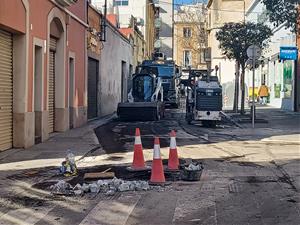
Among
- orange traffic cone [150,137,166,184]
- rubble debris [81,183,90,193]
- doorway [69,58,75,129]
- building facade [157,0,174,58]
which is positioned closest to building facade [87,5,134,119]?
doorway [69,58,75,129]

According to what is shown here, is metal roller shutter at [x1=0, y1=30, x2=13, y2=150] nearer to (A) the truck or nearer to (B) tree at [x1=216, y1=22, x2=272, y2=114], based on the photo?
(A) the truck

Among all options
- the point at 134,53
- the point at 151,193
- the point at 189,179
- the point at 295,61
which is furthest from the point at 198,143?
the point at 134,53

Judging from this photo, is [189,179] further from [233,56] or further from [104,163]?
[233,56]

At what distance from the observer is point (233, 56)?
29406mm

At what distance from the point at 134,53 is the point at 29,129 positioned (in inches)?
1380

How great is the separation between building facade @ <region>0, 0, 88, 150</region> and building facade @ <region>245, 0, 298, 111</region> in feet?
41.3

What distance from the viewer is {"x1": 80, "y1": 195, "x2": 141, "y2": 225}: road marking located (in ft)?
24.6

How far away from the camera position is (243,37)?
93.1 ft

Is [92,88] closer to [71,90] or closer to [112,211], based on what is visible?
[71,90]

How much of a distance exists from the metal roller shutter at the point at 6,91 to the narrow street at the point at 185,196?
1117mm

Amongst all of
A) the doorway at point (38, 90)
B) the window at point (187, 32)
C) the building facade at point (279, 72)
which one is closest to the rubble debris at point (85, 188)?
the doorway at point (38, 90)

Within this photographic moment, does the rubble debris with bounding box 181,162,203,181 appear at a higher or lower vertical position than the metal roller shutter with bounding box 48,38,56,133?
lower

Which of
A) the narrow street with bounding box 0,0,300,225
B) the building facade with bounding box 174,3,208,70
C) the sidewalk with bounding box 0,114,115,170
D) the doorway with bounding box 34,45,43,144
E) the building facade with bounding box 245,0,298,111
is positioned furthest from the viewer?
the building facade with bounding box 174,3,208,70

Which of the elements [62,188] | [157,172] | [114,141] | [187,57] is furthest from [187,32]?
[62,188]
